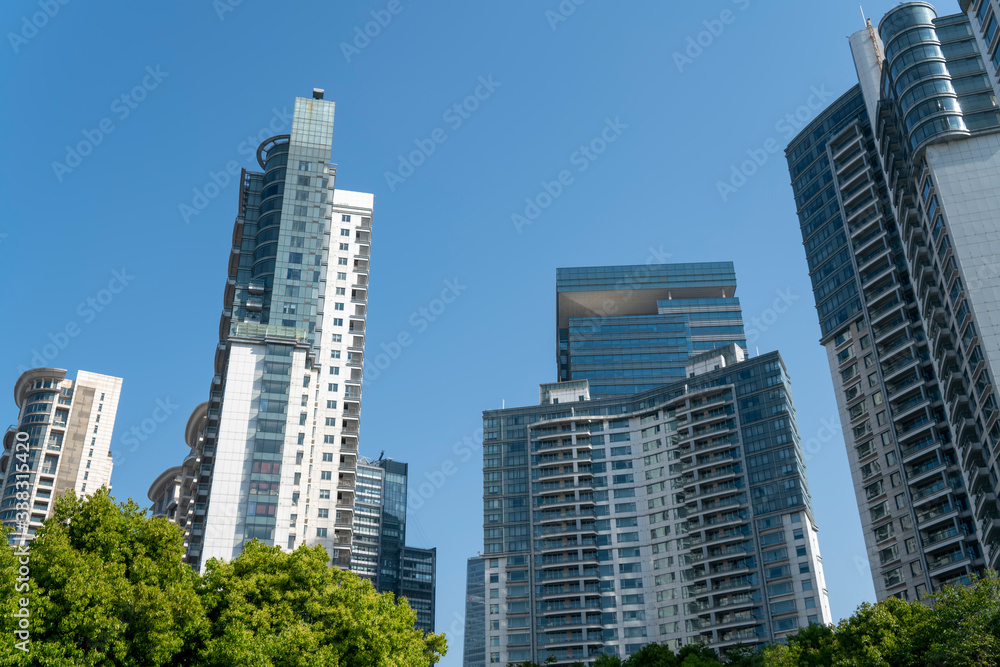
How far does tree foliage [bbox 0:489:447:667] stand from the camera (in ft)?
119

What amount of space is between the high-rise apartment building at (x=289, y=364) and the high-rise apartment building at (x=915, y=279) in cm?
6061

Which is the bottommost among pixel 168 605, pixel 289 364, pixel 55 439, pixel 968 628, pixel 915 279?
pixel 968 628

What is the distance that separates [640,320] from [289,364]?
8490 cm

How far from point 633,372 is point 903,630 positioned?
11536 cm

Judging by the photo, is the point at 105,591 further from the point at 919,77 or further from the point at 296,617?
the point at 919,77

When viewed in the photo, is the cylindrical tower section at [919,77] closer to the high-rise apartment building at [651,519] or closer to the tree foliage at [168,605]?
the high-rise apartment building at [651,519]

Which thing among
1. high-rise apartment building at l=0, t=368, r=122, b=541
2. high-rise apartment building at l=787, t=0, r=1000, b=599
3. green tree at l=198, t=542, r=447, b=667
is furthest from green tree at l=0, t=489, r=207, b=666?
high-rise apartment building at l=0, t=368, r=122, b=541

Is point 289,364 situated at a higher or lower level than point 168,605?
higher

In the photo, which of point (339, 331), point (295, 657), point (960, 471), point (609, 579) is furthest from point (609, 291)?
point (295, 657)

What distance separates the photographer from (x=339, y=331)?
120 meters

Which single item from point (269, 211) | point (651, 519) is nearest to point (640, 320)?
point (651, 519)

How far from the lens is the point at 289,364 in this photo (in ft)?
351

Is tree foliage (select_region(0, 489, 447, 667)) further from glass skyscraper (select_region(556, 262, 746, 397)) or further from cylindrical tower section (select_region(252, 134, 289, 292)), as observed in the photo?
glass skyscraper (select_region(556, 262, 746, 397))

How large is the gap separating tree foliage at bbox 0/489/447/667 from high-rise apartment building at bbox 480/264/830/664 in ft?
275
